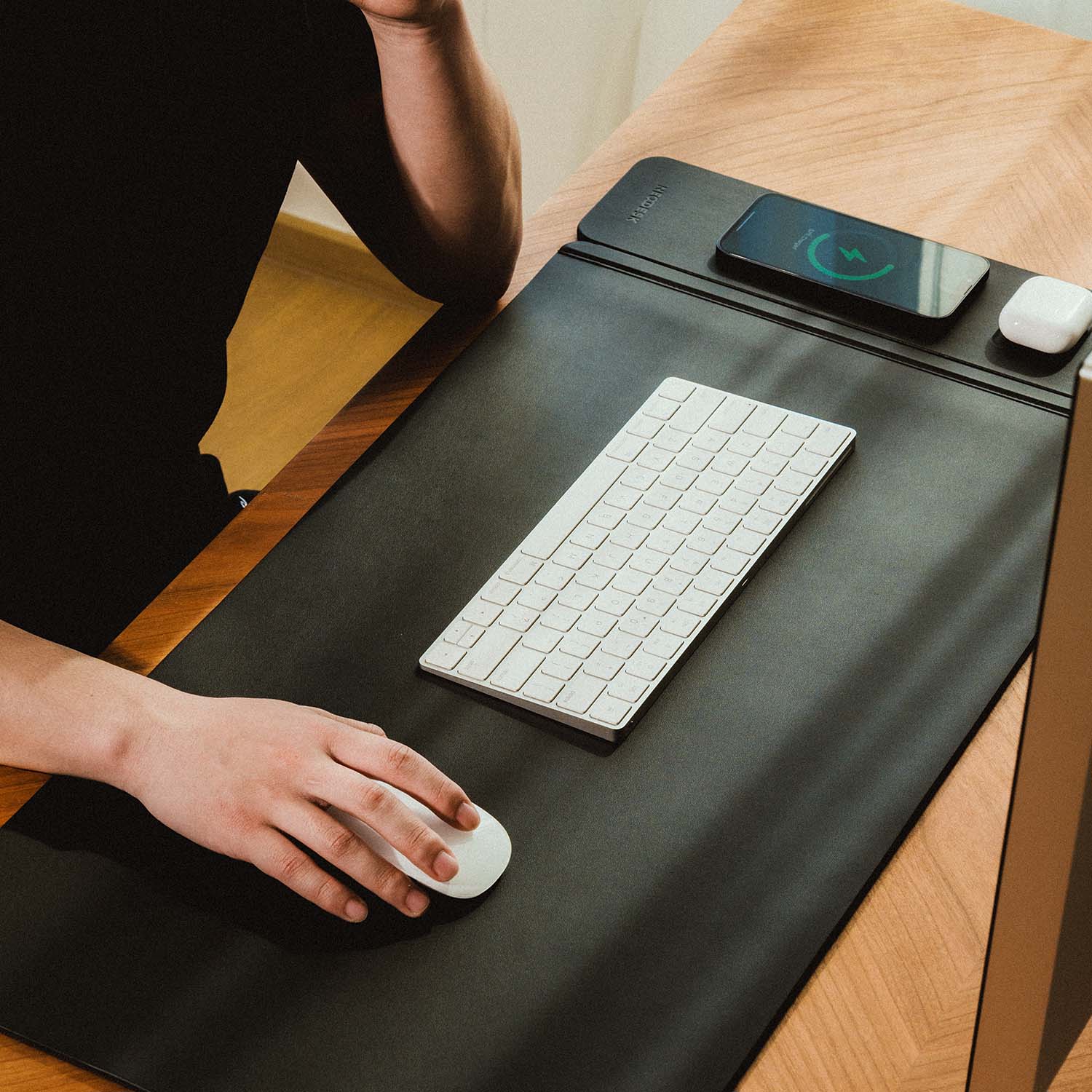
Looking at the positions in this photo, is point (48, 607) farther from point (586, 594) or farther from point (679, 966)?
point (679, 966)

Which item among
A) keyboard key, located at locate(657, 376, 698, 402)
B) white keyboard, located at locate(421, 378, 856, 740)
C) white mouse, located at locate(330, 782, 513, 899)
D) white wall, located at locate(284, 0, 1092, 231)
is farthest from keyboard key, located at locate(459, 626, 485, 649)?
white wall, located at locate(284, 0, 1092, 231)

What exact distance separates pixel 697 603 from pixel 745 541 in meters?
0.05

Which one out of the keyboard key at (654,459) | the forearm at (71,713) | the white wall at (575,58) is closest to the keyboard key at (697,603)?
the keyboard key at (654,459)

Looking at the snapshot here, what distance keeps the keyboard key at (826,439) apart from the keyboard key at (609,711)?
0.22 metres

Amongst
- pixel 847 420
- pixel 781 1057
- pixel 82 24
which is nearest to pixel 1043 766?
pixel 781 1057

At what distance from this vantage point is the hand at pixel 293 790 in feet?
2.05

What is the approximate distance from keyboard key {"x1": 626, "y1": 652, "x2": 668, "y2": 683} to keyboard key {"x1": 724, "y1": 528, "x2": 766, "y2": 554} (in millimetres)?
90

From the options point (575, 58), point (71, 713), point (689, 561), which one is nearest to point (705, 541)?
point (689, 561)

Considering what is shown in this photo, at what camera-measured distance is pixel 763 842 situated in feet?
2.10

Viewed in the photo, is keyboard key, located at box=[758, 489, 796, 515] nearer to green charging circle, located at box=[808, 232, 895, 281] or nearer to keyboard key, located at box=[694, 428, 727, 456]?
keyboard key, located at box=[694, 428, 727, 456]

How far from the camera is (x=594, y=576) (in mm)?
758

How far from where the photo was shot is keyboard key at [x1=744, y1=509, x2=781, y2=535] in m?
0.77

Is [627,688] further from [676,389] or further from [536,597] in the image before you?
[676,389]

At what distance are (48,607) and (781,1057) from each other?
0.61 m
